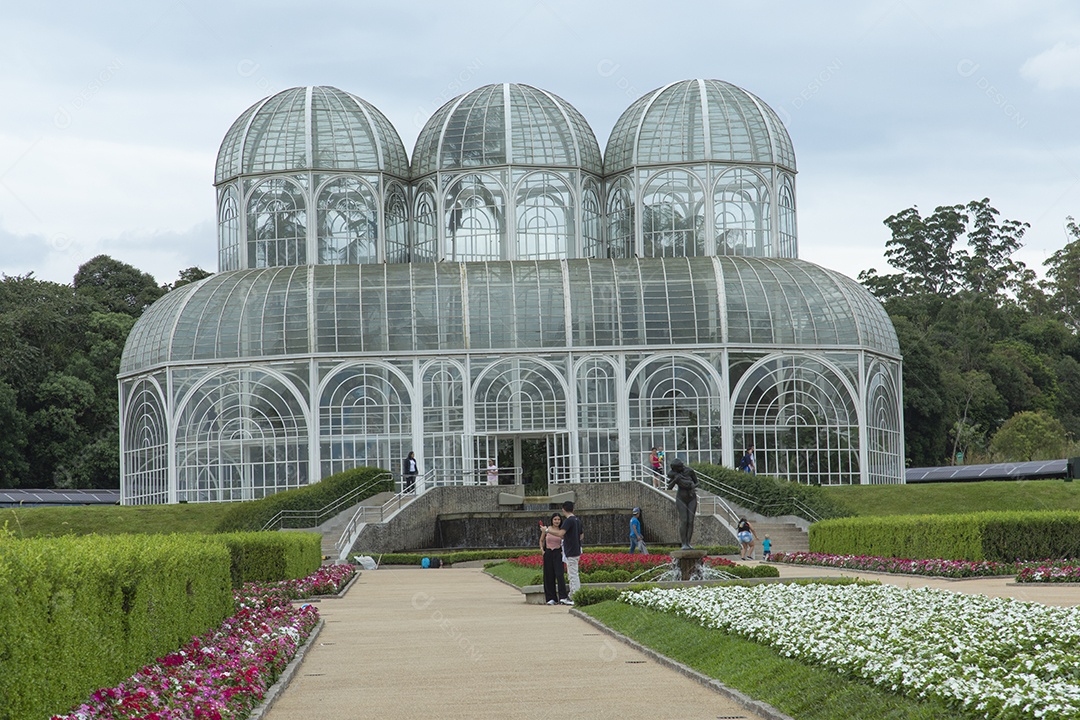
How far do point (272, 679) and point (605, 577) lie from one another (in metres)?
12.8

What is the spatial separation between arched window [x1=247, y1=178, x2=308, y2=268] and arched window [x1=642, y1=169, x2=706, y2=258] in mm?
13261

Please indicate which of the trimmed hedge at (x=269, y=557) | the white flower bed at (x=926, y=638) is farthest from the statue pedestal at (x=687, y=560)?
the trimmed hedge at (x=269, y=557)

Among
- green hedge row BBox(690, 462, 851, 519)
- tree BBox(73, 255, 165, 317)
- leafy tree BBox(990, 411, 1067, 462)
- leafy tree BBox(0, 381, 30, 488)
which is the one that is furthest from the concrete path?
tree BBox(73, 255, 165, 317)

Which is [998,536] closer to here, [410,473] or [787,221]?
[410,473]

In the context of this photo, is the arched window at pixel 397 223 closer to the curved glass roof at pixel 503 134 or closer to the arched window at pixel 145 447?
the curved glass roof at pixel 503 134

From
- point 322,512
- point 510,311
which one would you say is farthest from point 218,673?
point 510,311

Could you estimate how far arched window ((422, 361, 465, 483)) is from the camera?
159 ft

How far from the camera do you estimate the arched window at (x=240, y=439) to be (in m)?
48.3

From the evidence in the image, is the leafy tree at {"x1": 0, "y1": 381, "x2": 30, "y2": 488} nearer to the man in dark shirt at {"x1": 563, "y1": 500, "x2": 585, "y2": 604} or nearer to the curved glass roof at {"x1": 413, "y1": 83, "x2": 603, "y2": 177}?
the curved glass roof at {"x1": 413, "y1": 83, "x2": 603, "y2": 177}

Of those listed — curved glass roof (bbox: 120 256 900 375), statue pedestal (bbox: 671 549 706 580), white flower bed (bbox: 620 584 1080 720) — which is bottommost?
statue pedestal (bbox: 671 549 706 580)

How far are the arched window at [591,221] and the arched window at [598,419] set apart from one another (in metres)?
8.06

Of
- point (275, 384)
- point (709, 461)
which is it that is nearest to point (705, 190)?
point (709, 461)

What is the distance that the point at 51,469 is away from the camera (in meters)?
64.9

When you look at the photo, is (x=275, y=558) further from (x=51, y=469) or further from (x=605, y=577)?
(x=51, y=469)
